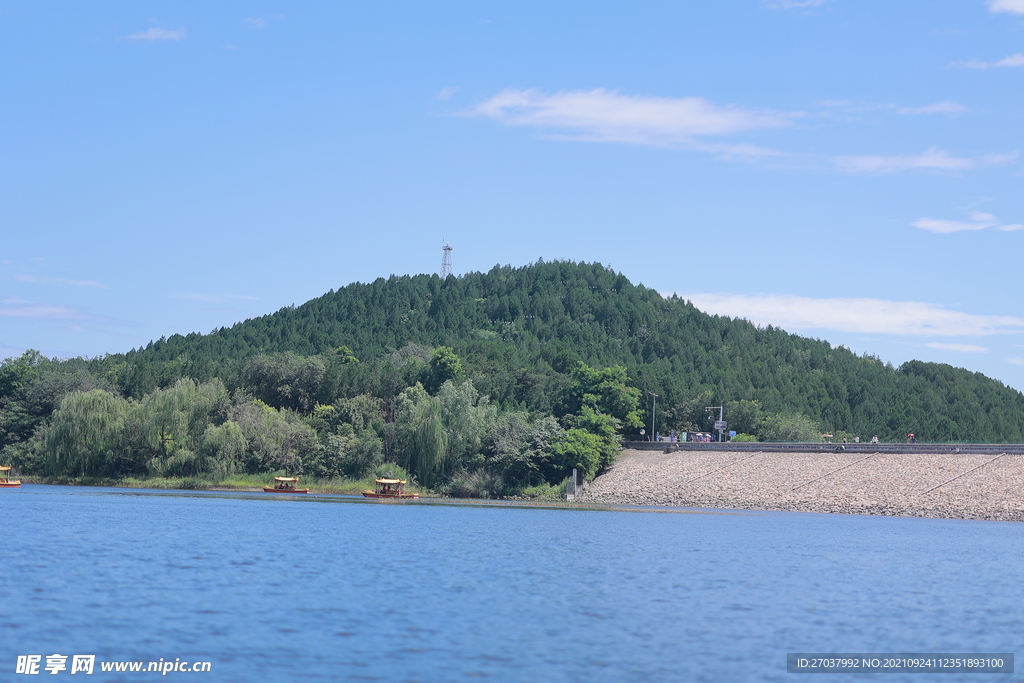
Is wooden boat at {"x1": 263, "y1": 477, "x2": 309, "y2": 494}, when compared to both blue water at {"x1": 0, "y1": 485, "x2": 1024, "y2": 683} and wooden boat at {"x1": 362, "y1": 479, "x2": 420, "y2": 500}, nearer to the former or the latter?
wooden boat at {"x1": 362, "y1": 479, "x2": 420, "y2": 500}

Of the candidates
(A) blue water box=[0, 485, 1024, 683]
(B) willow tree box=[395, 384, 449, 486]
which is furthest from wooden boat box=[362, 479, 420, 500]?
(A) blue water box=[0, 485, 1024, 683]

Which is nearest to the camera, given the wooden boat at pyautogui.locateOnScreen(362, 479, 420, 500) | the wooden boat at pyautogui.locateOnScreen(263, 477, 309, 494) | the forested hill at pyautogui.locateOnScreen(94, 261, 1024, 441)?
the wooden boat at pyautogui.locateOnScreen(362, 479, 420, 500)

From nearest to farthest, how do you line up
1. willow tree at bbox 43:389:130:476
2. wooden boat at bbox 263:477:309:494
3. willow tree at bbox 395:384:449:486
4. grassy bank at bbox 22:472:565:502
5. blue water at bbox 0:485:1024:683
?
blue water at bbox 0:485:1024:683, wooden boat at bbox 263:477:309:494, grassy bank at bbox 22:472:565:502, willow tree at bbox 395:384:449:486, willow tree at bbox 43:389:130:476

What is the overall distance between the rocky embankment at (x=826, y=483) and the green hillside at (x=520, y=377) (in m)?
9.44

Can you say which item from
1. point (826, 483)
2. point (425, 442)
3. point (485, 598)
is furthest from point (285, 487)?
point (485, 598)

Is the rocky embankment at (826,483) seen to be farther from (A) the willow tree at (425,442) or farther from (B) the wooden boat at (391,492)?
(B) the wooden boat at (391,492)

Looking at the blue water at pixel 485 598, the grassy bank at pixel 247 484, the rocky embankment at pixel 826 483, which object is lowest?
the grassy bank at pixel 247 484

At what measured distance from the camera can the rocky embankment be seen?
75062 mm

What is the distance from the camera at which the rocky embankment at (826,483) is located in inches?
2955

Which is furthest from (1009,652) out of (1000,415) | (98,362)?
(98,362)

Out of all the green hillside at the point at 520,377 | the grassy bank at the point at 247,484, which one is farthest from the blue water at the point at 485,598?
the green hillside at the point at 520,377

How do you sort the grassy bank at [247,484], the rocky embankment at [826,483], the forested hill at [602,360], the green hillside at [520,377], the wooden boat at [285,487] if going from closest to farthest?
the rocky embankment at [826,483]
the wooden boat at [285,487]
the grassy bank at [247,484]
the green hillside at [520,377]
the forested hill at [602,360]

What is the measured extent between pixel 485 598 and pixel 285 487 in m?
65.2

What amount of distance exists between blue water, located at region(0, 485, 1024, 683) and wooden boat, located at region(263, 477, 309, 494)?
35.1 m
